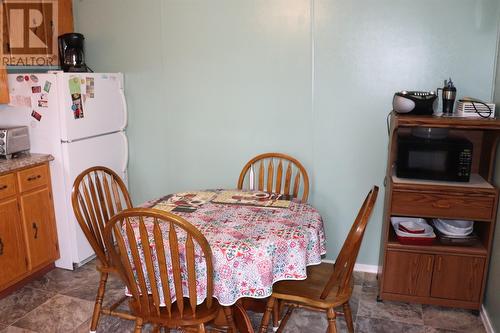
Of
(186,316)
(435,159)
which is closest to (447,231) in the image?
(435,159)

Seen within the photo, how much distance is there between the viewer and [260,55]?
123 inches

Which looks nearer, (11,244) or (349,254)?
(349,254)

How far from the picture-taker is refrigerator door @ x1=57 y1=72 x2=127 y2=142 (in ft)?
9.82

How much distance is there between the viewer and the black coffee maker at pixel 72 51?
129 inches

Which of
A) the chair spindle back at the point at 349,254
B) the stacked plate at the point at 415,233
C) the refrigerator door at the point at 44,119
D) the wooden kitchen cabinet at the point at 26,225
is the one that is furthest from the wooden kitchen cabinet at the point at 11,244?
the stacked plate at the point at 415,233

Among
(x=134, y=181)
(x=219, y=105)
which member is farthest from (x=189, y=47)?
(x=134, y=181)

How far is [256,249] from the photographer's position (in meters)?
1.86

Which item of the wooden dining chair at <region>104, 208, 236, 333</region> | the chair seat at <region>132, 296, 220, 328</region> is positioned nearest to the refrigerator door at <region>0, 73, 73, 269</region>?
the wooden dining chair at <region>104, 208, 236, 333</region>

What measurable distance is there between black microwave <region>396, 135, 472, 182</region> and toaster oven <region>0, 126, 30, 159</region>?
2609 mm

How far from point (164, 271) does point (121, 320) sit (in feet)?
3.52

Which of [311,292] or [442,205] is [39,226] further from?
[442,205]

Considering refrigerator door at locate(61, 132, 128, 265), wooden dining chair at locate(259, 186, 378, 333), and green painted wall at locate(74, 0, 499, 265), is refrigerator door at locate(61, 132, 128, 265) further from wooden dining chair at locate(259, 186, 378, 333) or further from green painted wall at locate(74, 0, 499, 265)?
wooden dining chair at locate(259, 186, 378, 333)

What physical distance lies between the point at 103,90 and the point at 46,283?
152 centimetres

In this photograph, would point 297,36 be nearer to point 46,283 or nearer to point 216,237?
point 216,237
